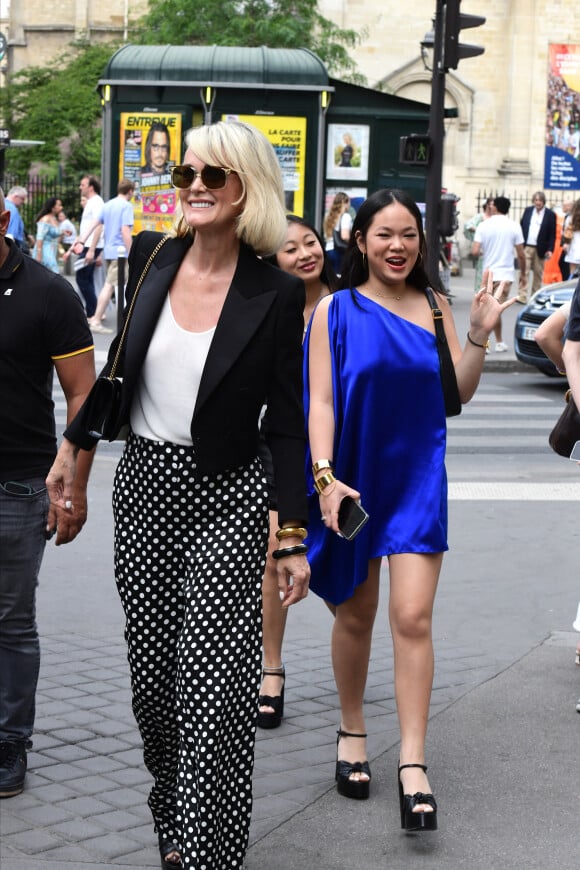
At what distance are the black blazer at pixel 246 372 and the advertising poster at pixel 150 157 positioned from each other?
16515 mm

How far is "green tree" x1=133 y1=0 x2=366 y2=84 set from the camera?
30.5 metres

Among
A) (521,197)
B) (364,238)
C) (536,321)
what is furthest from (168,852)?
(521,197)

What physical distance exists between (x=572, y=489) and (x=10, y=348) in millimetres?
6251

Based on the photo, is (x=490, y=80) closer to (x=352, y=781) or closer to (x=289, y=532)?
(x=352, y=781)

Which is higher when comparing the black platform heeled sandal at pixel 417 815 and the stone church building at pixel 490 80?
the stone church building at pixel 490 80

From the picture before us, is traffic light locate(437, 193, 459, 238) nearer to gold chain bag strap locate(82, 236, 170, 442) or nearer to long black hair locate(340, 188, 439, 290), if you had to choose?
long black hair locate(340, 188, 439, 290)

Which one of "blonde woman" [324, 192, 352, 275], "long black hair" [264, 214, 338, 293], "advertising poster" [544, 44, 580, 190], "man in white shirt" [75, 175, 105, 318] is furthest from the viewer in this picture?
"advertising poster" [544, 44, 580, 190]

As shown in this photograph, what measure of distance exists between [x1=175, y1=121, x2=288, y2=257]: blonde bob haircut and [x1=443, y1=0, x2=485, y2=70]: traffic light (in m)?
11.9

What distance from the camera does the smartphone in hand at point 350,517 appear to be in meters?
4.00

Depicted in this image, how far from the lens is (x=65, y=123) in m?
40.6

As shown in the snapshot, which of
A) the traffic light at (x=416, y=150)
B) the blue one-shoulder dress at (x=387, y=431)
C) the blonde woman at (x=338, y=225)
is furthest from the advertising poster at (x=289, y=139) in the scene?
the blue one-shoulder dress at (x=387, y=431)

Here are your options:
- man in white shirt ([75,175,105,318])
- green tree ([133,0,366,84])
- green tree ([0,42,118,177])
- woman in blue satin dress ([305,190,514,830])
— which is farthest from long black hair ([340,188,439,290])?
green tree ([0,42,118,177])

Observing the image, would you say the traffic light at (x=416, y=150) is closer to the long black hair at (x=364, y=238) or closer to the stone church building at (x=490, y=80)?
the long black hair at (x=364, y=238)

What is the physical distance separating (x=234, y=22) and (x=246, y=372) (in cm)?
2855
